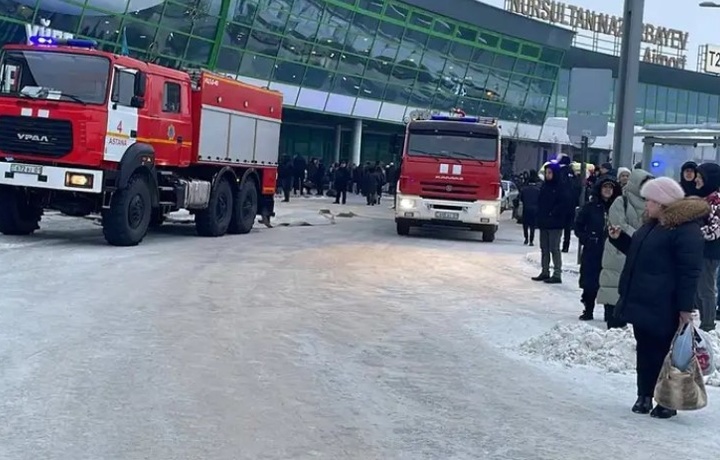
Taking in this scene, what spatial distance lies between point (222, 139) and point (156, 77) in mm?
2797

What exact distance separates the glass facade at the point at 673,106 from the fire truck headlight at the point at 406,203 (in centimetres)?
5027

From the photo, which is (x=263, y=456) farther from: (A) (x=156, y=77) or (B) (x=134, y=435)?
(A) (x=156, y=77)

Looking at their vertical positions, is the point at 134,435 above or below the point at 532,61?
below

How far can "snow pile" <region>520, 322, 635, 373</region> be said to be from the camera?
830cm

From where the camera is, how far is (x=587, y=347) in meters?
8.60

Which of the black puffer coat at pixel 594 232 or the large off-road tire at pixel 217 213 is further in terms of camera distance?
the large off-road tire at pixel 217 213

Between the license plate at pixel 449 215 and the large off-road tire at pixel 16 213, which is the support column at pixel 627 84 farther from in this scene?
the large off-road tire at pixel 16 213

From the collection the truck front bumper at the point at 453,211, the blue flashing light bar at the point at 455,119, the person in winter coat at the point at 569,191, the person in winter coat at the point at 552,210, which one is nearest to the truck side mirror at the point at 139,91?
the person in winter coat at the point at 552,210

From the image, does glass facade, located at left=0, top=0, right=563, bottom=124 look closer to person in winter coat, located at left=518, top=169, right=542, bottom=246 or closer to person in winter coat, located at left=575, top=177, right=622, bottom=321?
person in winter coat, located at left=518, top=169, right=542, bottom=246

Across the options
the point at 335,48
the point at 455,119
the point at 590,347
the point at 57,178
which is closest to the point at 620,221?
the point at 590,347

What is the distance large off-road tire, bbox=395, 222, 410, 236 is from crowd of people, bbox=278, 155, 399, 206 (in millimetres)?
12780

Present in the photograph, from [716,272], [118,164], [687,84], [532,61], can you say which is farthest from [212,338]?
[687,84]

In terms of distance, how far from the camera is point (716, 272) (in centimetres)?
1059

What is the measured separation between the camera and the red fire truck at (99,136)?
1488 centimetres
